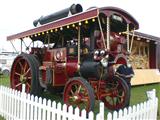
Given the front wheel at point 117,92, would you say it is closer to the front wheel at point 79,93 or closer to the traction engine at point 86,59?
the traction engine at point 86,59

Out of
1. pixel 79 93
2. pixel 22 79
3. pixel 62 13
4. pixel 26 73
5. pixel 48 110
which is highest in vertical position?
pixel 62 13

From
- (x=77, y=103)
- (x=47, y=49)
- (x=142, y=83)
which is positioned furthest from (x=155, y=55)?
(x=77, y=103)

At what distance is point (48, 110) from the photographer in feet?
14.9

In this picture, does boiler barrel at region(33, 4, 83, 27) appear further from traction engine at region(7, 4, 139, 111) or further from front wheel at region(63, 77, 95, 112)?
front wheel at region(63, 77, 95, 112)

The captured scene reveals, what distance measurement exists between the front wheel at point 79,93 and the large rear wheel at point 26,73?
1.42 metres

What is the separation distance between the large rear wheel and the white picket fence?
100 cm

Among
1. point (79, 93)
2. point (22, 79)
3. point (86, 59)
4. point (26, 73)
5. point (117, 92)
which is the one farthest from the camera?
point (22, 79)

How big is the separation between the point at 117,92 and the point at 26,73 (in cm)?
273

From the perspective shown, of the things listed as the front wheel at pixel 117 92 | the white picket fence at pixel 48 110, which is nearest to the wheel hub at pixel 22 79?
the white picket fence at pixel 48 110

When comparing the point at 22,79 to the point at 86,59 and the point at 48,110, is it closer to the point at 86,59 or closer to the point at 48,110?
the point at 86,59

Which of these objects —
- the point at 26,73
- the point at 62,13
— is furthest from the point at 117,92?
the point at 26,73

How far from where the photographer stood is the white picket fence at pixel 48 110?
3908mm

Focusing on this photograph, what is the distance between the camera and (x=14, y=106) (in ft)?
18.7

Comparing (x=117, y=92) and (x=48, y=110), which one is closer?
(x=48, y=110)
